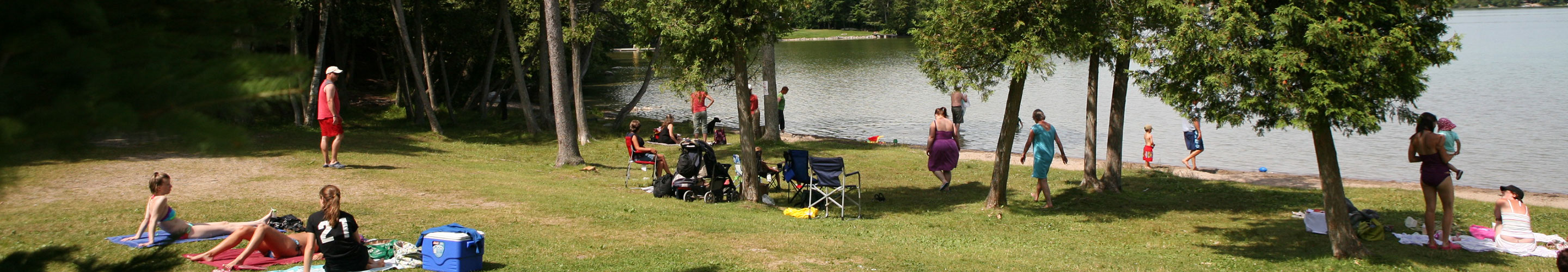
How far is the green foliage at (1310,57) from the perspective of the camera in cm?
741

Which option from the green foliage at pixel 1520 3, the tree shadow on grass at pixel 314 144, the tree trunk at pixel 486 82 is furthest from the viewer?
the green foliage at pixel 1520 3

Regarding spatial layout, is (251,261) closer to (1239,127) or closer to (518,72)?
(518,72)

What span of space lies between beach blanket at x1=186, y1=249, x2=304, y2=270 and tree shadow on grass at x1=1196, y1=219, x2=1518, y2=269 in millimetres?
8312

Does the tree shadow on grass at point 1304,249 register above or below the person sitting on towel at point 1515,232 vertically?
below

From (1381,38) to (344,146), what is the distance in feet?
46.9

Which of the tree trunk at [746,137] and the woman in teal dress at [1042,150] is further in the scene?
the woman in teal dress at [1042,150]

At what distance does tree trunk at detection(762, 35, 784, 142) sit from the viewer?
19.5m

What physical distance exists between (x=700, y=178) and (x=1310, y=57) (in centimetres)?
692

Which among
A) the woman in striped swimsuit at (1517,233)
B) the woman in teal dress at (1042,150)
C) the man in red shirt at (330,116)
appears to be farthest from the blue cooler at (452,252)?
the woman in striped swimsuit at (1517,233)

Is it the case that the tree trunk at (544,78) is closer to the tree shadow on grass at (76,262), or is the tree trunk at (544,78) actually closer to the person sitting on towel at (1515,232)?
the person sitting on towel at (1515,232)

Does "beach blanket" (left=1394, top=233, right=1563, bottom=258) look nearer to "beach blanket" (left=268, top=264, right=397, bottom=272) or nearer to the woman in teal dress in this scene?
the woman in teal dress

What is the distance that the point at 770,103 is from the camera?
19.5 m

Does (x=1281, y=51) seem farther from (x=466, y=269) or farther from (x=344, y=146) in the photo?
(x=344, y=146)

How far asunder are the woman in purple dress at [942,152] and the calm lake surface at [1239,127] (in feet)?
2.94
